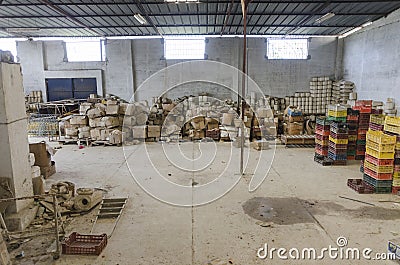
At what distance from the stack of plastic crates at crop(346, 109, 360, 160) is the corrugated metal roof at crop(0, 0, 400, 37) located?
15.7 ft

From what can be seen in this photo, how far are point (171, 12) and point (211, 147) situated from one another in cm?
613

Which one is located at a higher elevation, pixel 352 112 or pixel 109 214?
pixel 352 112

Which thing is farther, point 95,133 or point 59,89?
point 59,89

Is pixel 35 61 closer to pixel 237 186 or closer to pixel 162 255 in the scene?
pixel 237 186

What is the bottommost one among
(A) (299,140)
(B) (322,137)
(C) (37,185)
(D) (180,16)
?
(A) (299,140)

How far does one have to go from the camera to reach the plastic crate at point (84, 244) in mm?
4395

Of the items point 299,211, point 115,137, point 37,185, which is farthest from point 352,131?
point 37,185

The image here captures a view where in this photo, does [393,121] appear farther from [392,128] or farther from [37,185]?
[37,185]

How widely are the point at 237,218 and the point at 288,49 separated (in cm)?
1339

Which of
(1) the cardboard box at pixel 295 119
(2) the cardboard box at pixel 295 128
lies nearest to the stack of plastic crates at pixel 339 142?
(2) the cardboard box at pixel 295 128

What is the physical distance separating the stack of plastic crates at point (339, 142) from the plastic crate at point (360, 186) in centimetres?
176

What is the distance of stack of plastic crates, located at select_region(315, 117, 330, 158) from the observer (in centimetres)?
940

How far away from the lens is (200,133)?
43.8 feet

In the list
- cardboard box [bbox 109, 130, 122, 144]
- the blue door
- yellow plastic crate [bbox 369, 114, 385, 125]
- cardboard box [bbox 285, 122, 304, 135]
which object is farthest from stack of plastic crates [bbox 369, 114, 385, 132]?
the blue door
